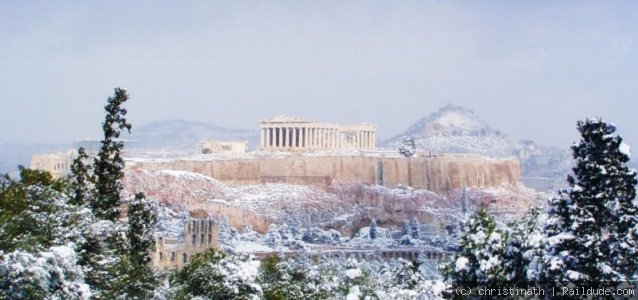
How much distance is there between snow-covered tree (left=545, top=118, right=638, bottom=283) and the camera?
25609 mm

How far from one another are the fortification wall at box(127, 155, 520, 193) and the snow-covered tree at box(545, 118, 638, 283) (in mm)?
83700

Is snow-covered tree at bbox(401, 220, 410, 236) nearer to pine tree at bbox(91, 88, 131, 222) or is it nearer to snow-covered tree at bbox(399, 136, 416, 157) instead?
snow-covered tree at bbox(399, 136, 416, 157)

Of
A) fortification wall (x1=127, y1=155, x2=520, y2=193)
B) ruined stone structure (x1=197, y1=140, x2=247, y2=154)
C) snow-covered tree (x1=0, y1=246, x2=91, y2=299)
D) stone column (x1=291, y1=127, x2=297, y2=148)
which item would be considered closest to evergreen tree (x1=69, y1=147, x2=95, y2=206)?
snow-covered tree (x1=0, y1=246, x2=91, y2=299)

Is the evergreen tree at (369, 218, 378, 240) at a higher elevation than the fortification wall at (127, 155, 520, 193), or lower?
lower

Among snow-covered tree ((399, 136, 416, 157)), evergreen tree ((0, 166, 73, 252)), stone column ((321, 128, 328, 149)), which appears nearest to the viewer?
evergreen tree ((0, 166, 73, 252))

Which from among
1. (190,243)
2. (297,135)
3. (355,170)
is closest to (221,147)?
(297,135)

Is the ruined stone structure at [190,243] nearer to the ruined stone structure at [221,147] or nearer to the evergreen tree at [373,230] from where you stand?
the evergreen tree at [373,230]

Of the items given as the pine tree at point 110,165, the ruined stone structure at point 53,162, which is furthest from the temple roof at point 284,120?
the pine tree at point 110,165

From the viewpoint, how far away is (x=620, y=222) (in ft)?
85.8

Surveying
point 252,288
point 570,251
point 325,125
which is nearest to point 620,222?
point 570,251

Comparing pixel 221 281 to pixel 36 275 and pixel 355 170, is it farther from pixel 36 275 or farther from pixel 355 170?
pixel 355 170

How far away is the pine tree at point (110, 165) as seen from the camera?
1470 inches

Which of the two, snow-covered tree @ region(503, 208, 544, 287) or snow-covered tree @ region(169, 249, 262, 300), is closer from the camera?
snow-covered tree @ region(503, 208, 544, 287)

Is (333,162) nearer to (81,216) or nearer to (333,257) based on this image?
(333,257)
